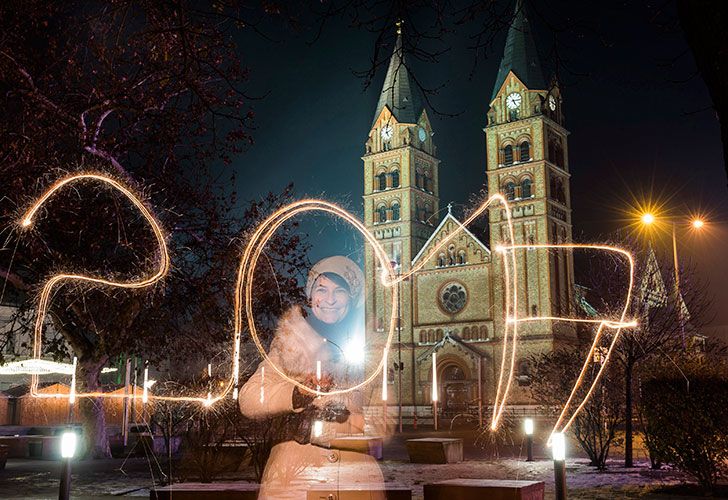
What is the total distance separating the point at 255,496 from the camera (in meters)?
9.38

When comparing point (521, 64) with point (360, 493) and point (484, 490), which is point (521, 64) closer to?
point (484, 490)

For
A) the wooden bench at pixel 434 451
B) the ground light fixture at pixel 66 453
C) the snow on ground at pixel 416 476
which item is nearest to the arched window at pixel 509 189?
the snow on ground at pixel 416 476

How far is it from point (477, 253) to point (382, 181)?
12.5 metres

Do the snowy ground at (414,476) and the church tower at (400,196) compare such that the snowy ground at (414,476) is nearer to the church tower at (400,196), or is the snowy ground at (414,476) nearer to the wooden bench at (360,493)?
the wooden bench at (360,493)

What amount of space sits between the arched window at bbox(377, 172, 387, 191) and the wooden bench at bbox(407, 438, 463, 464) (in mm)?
49509

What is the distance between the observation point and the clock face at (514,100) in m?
62.2

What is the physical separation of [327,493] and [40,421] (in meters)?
32.3

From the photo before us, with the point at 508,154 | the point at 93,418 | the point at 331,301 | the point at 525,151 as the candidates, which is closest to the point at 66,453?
the point at 93,418

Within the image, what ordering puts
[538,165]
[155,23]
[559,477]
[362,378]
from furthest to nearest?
[362,378] → [538,165] → [155,23] → [559,477]

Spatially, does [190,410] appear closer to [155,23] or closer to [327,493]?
[327,493]

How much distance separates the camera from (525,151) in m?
61.2

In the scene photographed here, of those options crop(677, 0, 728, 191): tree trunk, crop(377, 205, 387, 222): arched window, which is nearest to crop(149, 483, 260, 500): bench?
crop(677, 0, 728, 191): tree trunk

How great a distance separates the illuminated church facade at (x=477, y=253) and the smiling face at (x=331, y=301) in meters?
7.78

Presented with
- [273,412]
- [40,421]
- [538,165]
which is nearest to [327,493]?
[273,412]
